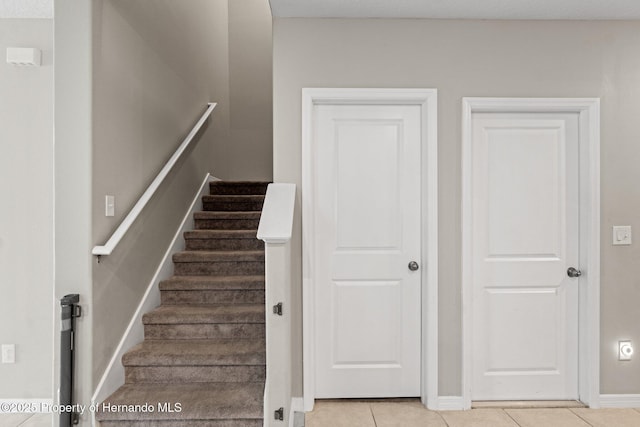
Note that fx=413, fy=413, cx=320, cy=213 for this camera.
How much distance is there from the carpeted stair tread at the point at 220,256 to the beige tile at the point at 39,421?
50.0 inches

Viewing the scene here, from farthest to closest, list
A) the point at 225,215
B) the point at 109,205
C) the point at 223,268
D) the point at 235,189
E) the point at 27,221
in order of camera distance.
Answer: the point at 235,189, the point at 225,215, the point at 223,268, the point at 27,221, the point at 109,205

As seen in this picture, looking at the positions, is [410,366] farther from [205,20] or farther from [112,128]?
[205,20]

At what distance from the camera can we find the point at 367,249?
108 inches

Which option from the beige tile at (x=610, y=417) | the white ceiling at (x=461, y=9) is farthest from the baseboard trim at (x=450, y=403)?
the white ceiling at (x=461, y=9)

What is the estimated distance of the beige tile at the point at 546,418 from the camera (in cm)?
247

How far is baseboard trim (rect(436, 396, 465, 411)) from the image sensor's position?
→ 2.64 m

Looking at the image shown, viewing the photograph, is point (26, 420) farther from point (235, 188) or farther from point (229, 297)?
point (235, 188)

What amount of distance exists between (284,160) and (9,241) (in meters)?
1.98

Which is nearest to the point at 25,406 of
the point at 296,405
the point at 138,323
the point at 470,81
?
the point at 138,323

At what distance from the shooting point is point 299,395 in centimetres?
266

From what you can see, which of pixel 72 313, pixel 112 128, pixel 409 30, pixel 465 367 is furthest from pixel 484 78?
pixel 72 313

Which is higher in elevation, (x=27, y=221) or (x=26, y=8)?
(x=26, y=8)

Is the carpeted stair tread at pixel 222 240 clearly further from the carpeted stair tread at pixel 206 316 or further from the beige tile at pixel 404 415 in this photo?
the beige tile at pixel 404 415

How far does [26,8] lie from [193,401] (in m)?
2.68
